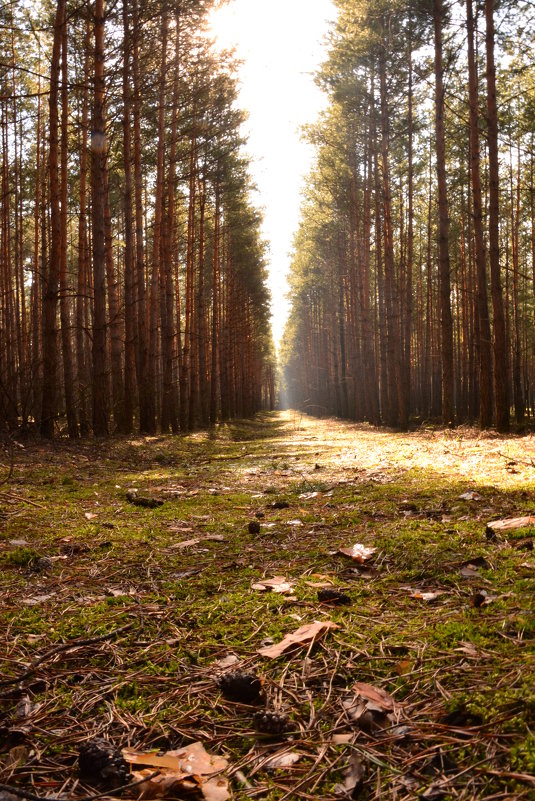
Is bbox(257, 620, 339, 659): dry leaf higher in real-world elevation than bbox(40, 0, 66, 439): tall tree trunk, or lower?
lower

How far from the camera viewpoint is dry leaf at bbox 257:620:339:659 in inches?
77.6

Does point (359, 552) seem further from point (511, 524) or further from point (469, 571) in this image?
point (511, 524)

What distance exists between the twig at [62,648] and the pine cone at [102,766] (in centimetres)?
47

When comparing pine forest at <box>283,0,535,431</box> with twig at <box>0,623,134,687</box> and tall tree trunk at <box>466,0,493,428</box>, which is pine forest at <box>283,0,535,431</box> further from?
twig at <box>0,623,134,687</box>

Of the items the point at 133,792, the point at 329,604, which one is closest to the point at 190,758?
the point at 133,792

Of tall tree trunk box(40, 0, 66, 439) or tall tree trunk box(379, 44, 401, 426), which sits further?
tall tree trunk box(379, 44, 401, 426)

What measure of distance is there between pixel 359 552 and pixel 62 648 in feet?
5.40

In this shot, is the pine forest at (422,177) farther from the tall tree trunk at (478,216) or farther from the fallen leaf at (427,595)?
the fallen leaf at (427,595)

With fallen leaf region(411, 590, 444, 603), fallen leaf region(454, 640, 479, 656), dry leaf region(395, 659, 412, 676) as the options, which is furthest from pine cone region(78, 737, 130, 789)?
fallen leaf region(411, 590, 444, 603)

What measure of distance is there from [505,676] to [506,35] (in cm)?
1556

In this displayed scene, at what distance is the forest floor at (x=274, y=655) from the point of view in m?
1.36

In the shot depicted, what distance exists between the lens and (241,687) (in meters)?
1.73

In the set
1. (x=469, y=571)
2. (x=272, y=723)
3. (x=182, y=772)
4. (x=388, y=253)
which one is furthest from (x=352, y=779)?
(x=388, y=253)

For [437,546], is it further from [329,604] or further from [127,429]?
[127,429]
